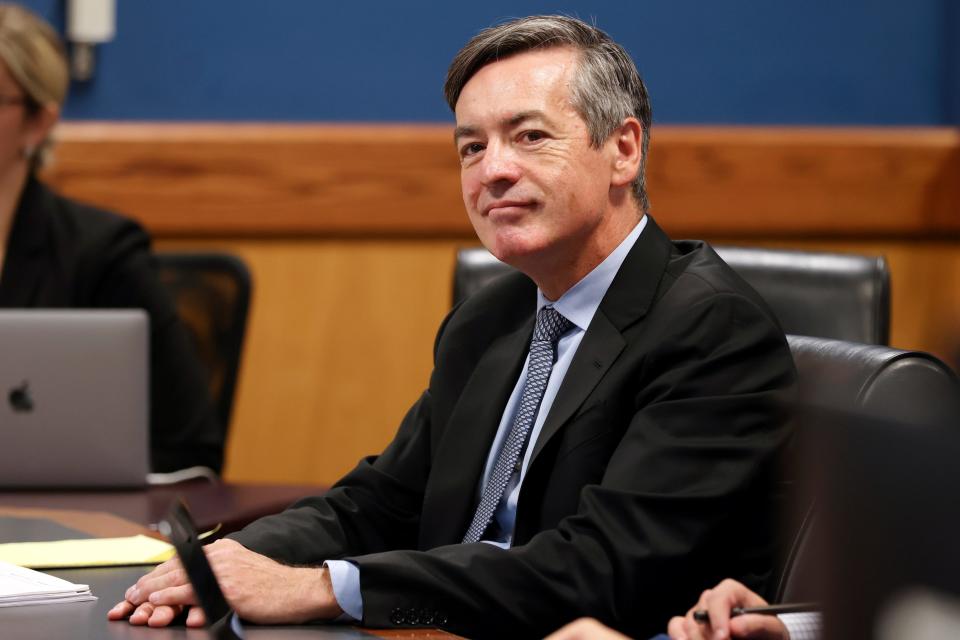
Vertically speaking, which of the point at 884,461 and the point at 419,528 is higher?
the point at 884,461

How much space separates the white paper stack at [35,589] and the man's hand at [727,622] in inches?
26.9

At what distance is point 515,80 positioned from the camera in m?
1.89

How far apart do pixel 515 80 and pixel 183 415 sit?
53.7 inches

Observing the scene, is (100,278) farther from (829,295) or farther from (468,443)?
(829,295)

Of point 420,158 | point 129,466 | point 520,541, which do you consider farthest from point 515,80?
point 420,158

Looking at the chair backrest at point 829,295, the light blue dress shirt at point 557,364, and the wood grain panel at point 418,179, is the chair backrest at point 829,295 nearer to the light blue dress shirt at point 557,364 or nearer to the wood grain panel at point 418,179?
the light blue dress shirt at point 557,364

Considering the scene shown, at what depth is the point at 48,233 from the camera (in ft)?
10.8

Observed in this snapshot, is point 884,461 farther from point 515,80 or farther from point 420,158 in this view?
point 420,158

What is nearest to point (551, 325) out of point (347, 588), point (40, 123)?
point (347, 588)

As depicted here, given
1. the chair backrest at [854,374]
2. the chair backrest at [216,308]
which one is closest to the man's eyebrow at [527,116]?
the chair backrest at [854,374]

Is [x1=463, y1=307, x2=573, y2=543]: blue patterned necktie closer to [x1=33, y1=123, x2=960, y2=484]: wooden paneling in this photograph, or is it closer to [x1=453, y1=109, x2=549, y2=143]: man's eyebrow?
[x1=453, y1=109, x2=549, y2=143]: man's eyebrow

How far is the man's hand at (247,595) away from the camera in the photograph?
151 cm

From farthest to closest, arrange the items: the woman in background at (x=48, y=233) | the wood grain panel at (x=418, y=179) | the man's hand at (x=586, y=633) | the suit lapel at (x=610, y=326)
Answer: the wood grain panel at (x=418, y=179) < the woman in background at (x=48, y=233) < the suit lapel at (x=610, y=326) < the man's hand at (x=586, y=633)

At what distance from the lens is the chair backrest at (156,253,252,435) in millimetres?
3217
